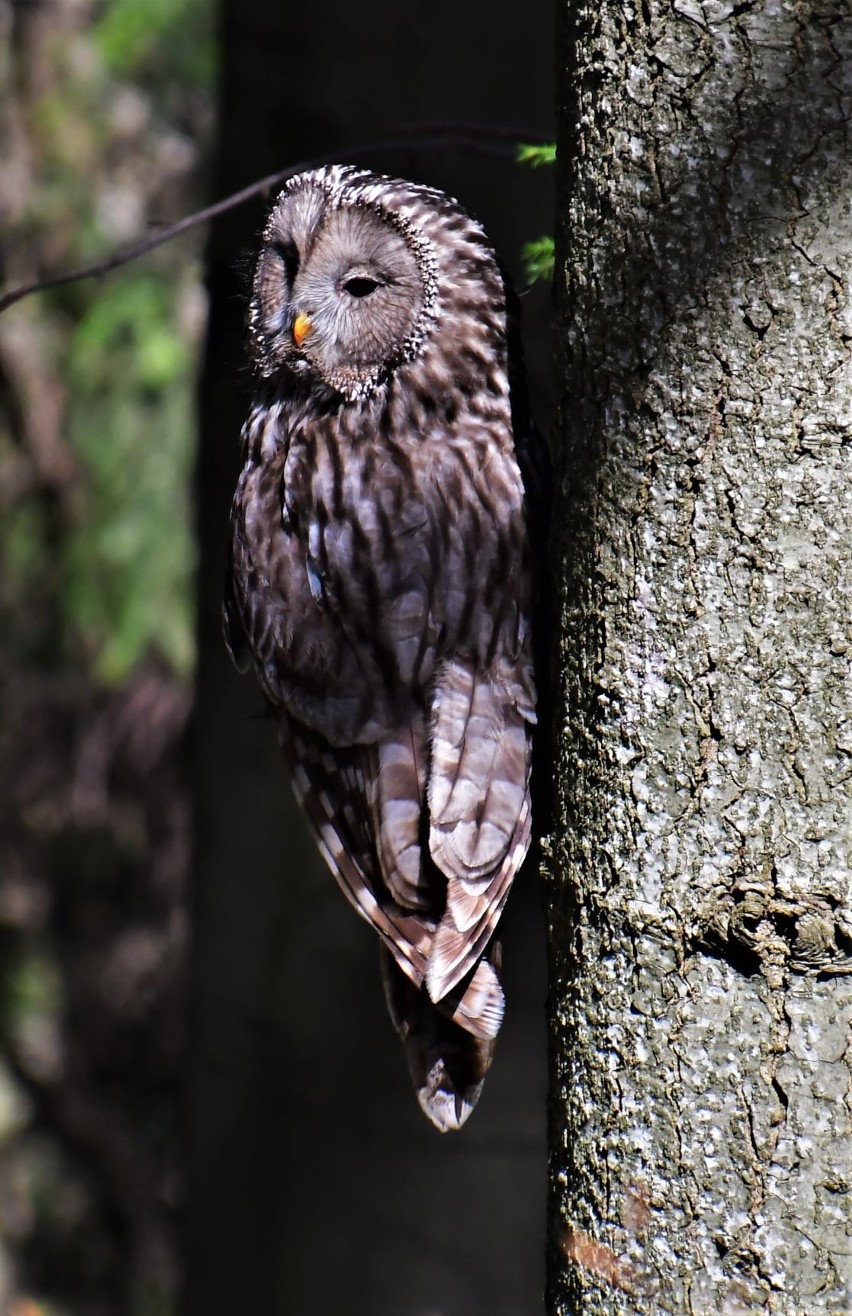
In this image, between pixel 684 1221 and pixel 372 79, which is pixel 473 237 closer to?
pixel 372 79

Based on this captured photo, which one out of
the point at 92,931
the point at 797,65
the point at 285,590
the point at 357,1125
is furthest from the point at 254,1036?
the point at 92,931

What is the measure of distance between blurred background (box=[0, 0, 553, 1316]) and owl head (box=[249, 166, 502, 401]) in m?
0.13

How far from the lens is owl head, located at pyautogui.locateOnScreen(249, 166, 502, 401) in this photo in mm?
2447

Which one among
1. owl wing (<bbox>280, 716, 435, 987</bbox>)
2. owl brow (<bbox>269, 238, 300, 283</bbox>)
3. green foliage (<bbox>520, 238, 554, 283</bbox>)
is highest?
owl brow (<bbox>269, 238, 300, 283</bbox>)

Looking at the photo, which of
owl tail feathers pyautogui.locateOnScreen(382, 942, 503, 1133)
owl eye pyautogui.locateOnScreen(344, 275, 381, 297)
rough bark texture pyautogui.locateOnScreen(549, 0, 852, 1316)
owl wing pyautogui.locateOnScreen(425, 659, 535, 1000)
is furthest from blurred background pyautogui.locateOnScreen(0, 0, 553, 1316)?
rough bark texture pyautogui.locateOnScreen(549, 0, 852, 1316)

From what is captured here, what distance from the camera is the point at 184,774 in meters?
7.61

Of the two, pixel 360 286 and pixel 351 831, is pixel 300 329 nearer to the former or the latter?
pixel 360 286

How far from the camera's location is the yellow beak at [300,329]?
2.51 m

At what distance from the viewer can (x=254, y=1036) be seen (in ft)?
11.7

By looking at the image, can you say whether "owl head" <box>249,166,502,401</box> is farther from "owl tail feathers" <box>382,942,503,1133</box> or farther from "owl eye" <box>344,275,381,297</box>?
"owl tail feathers" <box>382,942,503,1133</box>

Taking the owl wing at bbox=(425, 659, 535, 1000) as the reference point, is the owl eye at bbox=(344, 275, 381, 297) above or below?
above

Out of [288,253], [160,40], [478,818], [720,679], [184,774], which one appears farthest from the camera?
[184,774]

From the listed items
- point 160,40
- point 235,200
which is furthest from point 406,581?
point 160,40

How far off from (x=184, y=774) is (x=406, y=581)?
5467mm
